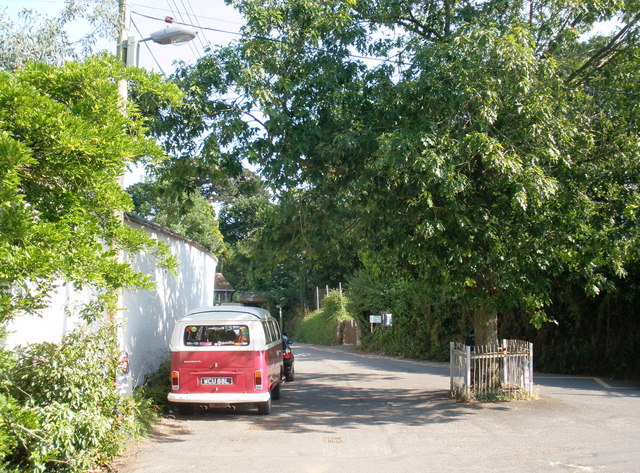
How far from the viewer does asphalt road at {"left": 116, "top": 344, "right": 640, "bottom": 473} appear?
755cm

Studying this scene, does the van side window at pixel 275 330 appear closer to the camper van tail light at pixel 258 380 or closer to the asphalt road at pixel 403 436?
the asphalt road at pixel 403 436

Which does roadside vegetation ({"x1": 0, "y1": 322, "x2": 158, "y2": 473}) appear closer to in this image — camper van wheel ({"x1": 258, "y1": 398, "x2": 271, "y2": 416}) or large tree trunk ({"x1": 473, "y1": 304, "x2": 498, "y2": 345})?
camper van wheel ({"x1": 258, "y1": 398, "x2": 271, "y2": 416})

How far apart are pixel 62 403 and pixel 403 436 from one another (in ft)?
17.0

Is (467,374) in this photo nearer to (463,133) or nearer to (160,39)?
(463,133)

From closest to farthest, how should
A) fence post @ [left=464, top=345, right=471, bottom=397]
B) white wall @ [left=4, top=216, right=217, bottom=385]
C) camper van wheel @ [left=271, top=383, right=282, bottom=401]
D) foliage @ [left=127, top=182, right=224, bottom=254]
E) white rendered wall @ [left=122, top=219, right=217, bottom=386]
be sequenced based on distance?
white wall @ [left=4, top=216, right=217, bottom=385], white rendered wall @ [left=122, top=219, right=217, bottom=386], fence post @ [left=464, top=345, right=471, bottom=397], camper van wheel @ [left=271, top=383, right=282, bottom=401], foliage @ [left=127, top=182, right=224, bottom=254]

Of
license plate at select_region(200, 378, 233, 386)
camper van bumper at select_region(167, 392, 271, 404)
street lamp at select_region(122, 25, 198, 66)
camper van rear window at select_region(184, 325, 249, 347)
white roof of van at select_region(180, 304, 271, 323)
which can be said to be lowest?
camper van bumper at select_region(167, 392, 271, 404)

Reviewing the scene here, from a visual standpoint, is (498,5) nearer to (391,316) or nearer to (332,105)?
(332,105)

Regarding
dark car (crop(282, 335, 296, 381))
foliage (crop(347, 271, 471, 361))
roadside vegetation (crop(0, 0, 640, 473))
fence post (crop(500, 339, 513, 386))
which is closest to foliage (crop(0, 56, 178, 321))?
roadside vegetation (crop(0, 0, 640, 473))

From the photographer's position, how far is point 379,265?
14.6 metres

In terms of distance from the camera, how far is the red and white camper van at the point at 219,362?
10.3m

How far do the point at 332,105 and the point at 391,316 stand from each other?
16.3m

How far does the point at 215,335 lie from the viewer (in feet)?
35.8

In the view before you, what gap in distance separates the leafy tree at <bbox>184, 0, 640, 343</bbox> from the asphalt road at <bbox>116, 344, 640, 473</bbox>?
2.03m

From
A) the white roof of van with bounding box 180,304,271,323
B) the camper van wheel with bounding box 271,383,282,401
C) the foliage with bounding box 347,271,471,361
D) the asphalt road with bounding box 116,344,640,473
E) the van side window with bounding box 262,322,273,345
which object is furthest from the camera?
the foliage with bounding box 347,271,471,361
